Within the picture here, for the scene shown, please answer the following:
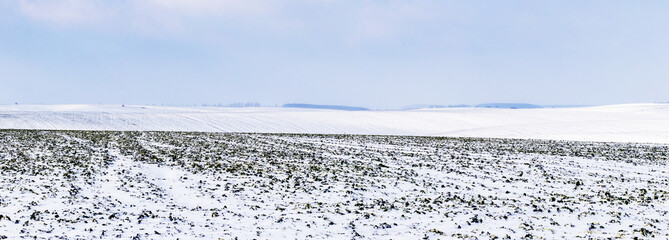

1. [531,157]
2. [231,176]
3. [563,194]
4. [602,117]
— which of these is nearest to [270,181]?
[231,176]

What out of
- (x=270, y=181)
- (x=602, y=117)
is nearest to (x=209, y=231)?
(x=270, y=181)

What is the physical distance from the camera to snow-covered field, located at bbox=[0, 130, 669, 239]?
430 inches

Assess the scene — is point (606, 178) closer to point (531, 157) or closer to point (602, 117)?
point (531, 157)

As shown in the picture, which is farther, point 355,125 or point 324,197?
point 355,125

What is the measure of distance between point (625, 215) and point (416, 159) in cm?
1343

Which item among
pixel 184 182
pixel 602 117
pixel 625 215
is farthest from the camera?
pixel 602 117

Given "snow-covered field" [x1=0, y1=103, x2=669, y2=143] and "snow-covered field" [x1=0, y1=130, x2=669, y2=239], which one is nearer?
"snow-covered field" [x1=0, y1=130, x2=669, y2=239]

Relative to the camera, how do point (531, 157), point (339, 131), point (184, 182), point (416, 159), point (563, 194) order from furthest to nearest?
point (339, 131) < point (531, 157) < point (416, 159) < point (184, 182) < point (563, 194)

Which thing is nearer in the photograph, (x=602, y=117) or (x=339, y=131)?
(x=339, y=131)

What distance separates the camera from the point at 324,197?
48.2ft

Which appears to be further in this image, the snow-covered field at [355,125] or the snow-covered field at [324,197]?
the snow-covered field at [355,125]

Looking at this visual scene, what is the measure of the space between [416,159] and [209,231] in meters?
16.3

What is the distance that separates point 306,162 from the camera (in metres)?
23.5

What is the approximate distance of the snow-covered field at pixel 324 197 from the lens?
10914mm
